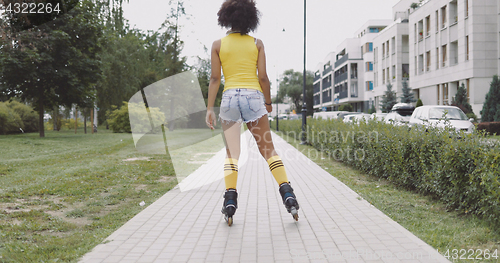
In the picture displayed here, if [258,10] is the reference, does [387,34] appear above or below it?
above

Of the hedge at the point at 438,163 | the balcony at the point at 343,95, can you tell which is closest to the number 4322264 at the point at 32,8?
the hedge at the point at 438,163

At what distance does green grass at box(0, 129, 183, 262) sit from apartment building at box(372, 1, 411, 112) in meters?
38.9

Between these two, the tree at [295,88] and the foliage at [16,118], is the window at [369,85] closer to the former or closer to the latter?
the tree at [295,88]

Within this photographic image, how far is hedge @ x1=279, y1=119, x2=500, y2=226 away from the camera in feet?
13.9

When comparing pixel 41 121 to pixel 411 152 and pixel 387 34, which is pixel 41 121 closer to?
pixel 411 152

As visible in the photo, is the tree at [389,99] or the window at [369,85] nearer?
the tree at [389,99]

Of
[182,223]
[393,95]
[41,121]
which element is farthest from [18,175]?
[393,95]

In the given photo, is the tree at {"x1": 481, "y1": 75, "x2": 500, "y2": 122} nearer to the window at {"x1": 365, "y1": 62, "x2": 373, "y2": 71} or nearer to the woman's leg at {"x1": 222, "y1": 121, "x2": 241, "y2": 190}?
the woman's leg at {"x1": 222, "y1": 121, "x2": 241, "y2": 190}

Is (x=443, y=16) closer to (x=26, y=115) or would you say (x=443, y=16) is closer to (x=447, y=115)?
(x=447, y=115)

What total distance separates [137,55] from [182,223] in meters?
36.4

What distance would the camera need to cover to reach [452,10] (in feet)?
109

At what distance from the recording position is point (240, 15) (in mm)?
4348

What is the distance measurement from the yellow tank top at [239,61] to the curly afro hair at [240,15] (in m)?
0.12

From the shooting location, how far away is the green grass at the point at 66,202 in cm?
392
